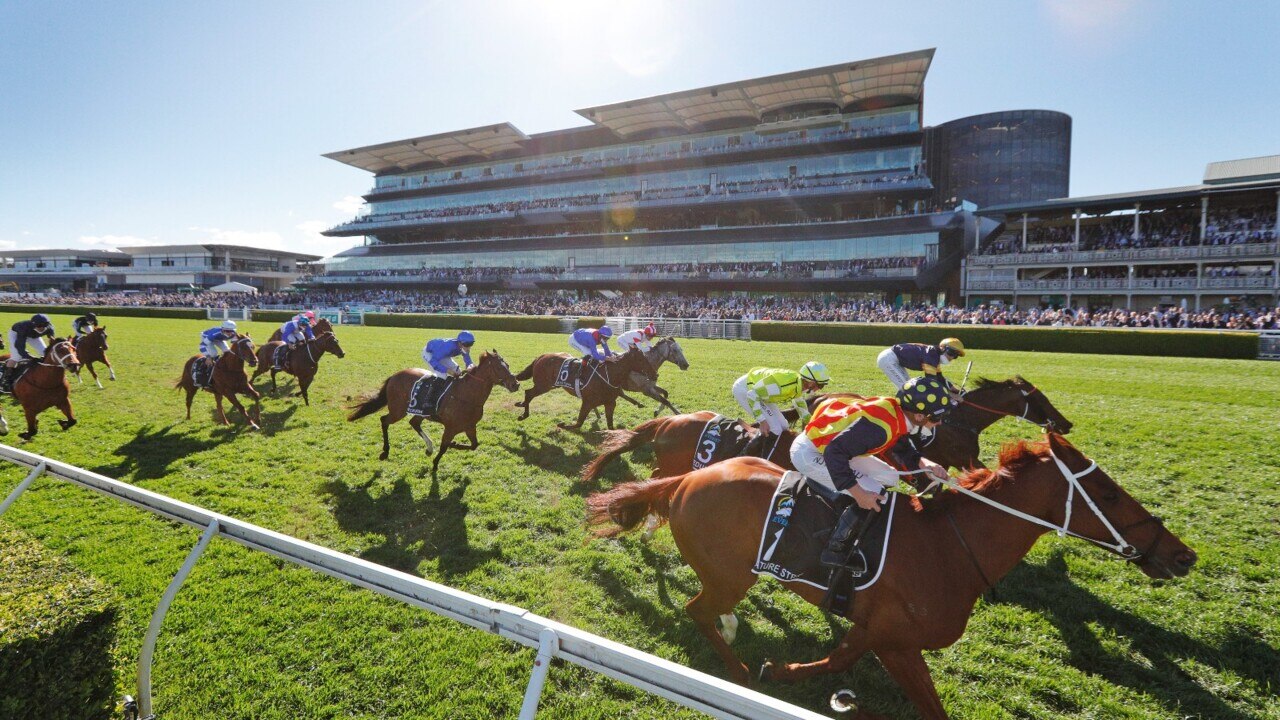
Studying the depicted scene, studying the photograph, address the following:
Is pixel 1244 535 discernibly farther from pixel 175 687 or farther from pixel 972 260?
pixel 972 260

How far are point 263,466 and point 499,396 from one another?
16.8 feet

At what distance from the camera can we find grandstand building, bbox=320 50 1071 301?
40031 mm

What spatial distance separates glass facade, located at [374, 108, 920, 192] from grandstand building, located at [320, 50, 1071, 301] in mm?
171

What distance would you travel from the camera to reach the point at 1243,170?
39594 millimetres

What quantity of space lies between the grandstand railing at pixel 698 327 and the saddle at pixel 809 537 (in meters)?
22.5

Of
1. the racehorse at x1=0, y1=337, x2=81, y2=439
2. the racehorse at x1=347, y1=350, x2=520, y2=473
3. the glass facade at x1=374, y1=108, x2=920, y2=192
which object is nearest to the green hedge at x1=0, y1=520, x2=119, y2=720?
the racehorse at x1=347, y1=350, x2=520, y2=473

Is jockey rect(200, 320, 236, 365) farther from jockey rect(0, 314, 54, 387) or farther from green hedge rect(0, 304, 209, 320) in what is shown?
green hedge rect(0, 304, 209, 320)

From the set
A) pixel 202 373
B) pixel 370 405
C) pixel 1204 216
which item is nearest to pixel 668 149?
pixel 1204 216

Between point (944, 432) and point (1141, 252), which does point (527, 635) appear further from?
point (1141, 252)

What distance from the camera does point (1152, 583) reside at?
4238mm

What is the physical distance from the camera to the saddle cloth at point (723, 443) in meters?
Answer: 5.10

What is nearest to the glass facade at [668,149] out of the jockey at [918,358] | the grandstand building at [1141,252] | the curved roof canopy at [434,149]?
the curved roof canopy at [434,149]

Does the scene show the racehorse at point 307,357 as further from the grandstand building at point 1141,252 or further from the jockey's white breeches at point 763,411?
the grandstand building at point 1141,252

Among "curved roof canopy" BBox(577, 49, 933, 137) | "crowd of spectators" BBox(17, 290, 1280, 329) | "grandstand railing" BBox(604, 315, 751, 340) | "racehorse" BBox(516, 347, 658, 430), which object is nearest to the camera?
"racehorse" BBox(516, 347, 658, 430)
